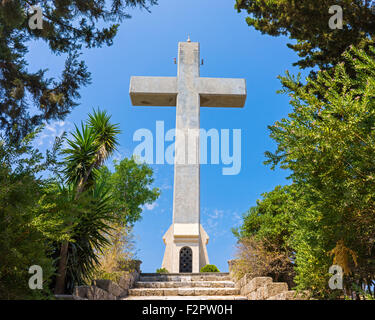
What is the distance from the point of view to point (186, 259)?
13109 mm

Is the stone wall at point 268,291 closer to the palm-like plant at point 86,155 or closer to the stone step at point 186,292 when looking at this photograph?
the stone step at point 186,292

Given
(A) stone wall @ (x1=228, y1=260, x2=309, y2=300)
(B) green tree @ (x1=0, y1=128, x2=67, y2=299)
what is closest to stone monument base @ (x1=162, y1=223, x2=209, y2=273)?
(A) stone wall @ (x1=228, y1=260, x2=309, y2=300)

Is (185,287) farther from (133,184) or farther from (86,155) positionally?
(133,184)

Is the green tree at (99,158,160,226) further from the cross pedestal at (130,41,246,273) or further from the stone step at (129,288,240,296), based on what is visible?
the stone step at (129,288,240,296)

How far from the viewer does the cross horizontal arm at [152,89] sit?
47.9ft

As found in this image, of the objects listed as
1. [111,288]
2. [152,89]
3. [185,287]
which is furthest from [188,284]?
[152,89]

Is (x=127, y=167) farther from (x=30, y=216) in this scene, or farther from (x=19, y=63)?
(x=30, y=216)

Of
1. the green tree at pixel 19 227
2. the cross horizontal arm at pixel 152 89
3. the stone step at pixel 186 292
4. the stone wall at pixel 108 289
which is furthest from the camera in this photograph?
the cross horizontal arm at pixel 152 89

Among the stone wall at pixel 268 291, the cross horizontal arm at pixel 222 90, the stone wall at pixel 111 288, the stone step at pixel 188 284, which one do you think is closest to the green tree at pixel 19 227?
the stone wall at pixel 111 288

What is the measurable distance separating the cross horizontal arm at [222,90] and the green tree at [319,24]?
6128 millimetres

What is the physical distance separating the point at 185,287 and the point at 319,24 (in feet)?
22.0

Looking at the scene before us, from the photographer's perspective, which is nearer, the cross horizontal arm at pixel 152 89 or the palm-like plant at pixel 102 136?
the palm-like plant at pixel 102 136

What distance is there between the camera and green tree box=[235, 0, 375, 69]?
6.96 meters

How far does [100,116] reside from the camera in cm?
834
